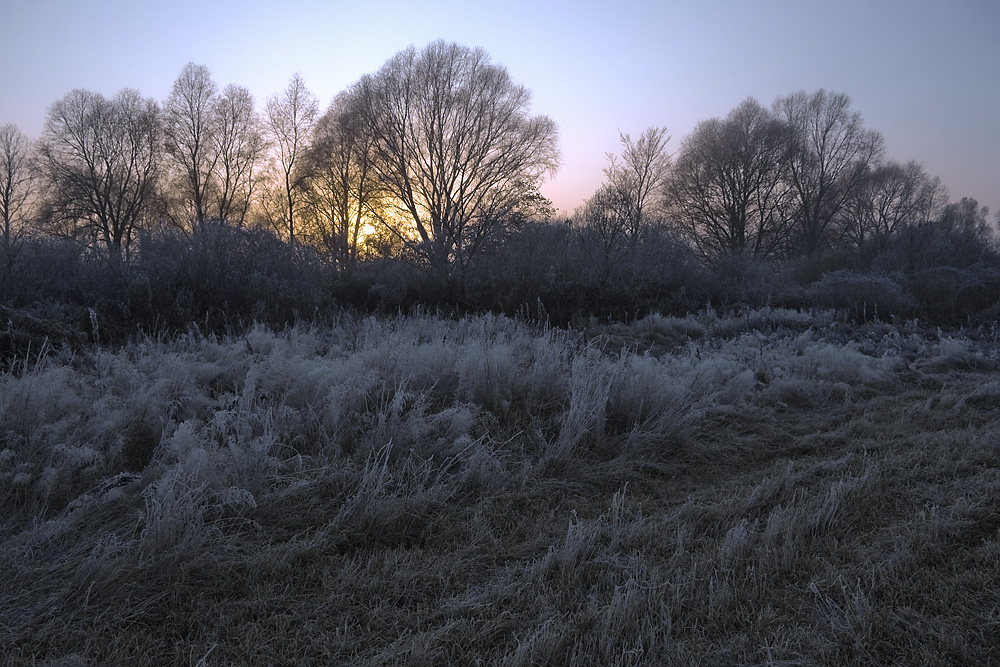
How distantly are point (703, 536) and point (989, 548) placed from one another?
126cm

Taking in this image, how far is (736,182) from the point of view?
35094mm

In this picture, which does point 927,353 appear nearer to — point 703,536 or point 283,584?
point 703,536

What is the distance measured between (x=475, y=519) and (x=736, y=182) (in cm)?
3653

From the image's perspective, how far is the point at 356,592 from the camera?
260 cm

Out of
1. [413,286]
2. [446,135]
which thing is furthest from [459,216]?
[413,286]

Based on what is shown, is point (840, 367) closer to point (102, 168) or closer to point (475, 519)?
point (475, 519)

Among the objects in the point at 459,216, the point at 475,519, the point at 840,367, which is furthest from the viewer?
the point at 459,216

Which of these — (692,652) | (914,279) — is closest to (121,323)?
(692,652)

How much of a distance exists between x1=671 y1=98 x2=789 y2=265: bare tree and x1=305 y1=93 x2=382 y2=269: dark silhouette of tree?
733 inches

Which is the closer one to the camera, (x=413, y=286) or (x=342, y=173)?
(x=413, y=286)

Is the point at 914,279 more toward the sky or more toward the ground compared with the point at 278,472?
more toward the sky

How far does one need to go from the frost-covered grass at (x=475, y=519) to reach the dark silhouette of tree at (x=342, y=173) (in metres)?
25.1

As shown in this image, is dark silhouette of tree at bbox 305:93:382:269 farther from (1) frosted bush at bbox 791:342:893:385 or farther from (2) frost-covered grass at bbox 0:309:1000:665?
(2) frost-covered grass at bbox 0:309:1000:665

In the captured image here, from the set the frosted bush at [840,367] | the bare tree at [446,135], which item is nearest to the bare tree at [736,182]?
the bare tree at [446,135]
